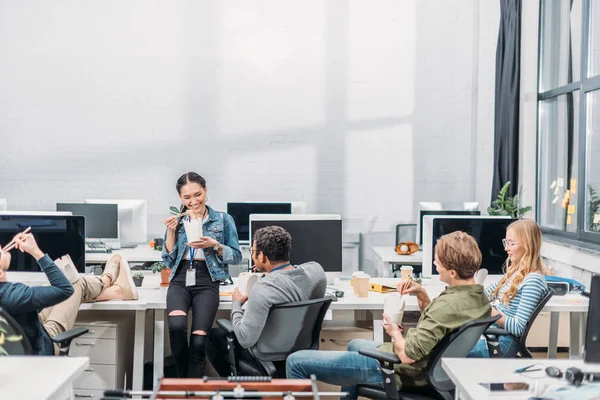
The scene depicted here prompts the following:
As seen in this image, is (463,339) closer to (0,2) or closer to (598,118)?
(598,118)

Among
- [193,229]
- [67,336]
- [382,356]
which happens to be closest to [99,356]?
[67,336]

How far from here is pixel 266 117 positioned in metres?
6.46

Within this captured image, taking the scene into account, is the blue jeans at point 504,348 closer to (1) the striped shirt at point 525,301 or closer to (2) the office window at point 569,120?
(1) the striped shirt at point 525,301

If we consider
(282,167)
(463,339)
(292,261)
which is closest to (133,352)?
(292,261)

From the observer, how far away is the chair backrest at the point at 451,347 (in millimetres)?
2301

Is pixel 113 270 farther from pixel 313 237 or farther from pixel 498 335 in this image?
pixel 498 335

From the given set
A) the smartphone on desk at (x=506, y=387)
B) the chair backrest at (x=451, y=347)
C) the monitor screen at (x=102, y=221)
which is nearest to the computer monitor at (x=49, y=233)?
the monitor screen at (x=102, y=221)

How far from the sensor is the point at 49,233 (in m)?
3.32

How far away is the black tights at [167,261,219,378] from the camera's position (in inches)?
124

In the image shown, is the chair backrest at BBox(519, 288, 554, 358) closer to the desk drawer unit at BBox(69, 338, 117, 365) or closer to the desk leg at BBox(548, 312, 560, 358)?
the desk leg at BBox(548, 312, 560, 358)

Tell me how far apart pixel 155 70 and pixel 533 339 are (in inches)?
171

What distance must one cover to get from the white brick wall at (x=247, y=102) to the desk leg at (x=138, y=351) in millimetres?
3294

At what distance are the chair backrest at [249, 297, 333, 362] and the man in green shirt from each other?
0.12m

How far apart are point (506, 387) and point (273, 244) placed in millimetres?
1269
